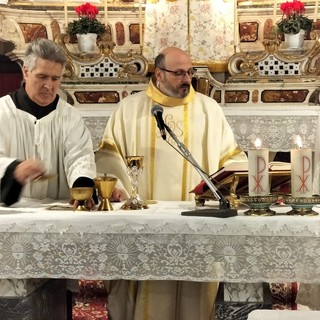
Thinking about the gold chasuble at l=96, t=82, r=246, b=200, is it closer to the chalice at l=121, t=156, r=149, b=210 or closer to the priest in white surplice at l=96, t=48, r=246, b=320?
the priest in white surplice at l=96, t=48, r=246, b=320

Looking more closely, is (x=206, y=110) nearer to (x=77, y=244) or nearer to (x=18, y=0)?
(x=77, y=244)

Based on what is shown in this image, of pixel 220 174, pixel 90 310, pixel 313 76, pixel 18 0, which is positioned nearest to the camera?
pixel 220 174

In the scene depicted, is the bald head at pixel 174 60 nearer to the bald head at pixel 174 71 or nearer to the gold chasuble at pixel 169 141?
the bald head at pixel 174 71

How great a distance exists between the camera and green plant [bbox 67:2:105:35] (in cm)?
570

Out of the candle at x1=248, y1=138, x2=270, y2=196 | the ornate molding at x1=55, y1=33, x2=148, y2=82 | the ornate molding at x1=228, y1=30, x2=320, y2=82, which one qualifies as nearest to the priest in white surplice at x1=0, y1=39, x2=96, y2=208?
the candle at x1=248, y1=138, x2=270, y2=196

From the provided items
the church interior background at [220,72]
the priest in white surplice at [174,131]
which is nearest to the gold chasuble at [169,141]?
the priest in white surplice at [174,131]

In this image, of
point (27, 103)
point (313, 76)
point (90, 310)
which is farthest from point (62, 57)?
point (313, 76)

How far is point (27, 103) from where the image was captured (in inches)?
152

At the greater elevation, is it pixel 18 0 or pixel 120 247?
pixel 18 0

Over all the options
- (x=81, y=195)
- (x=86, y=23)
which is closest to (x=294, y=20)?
(x=86, y=23)

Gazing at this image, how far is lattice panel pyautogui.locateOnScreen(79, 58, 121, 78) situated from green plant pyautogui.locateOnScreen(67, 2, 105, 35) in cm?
27

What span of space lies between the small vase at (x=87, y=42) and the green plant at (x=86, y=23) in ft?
0.16

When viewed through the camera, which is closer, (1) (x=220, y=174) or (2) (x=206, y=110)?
(1) (x=220, y=174)

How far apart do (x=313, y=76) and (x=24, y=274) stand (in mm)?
3274
